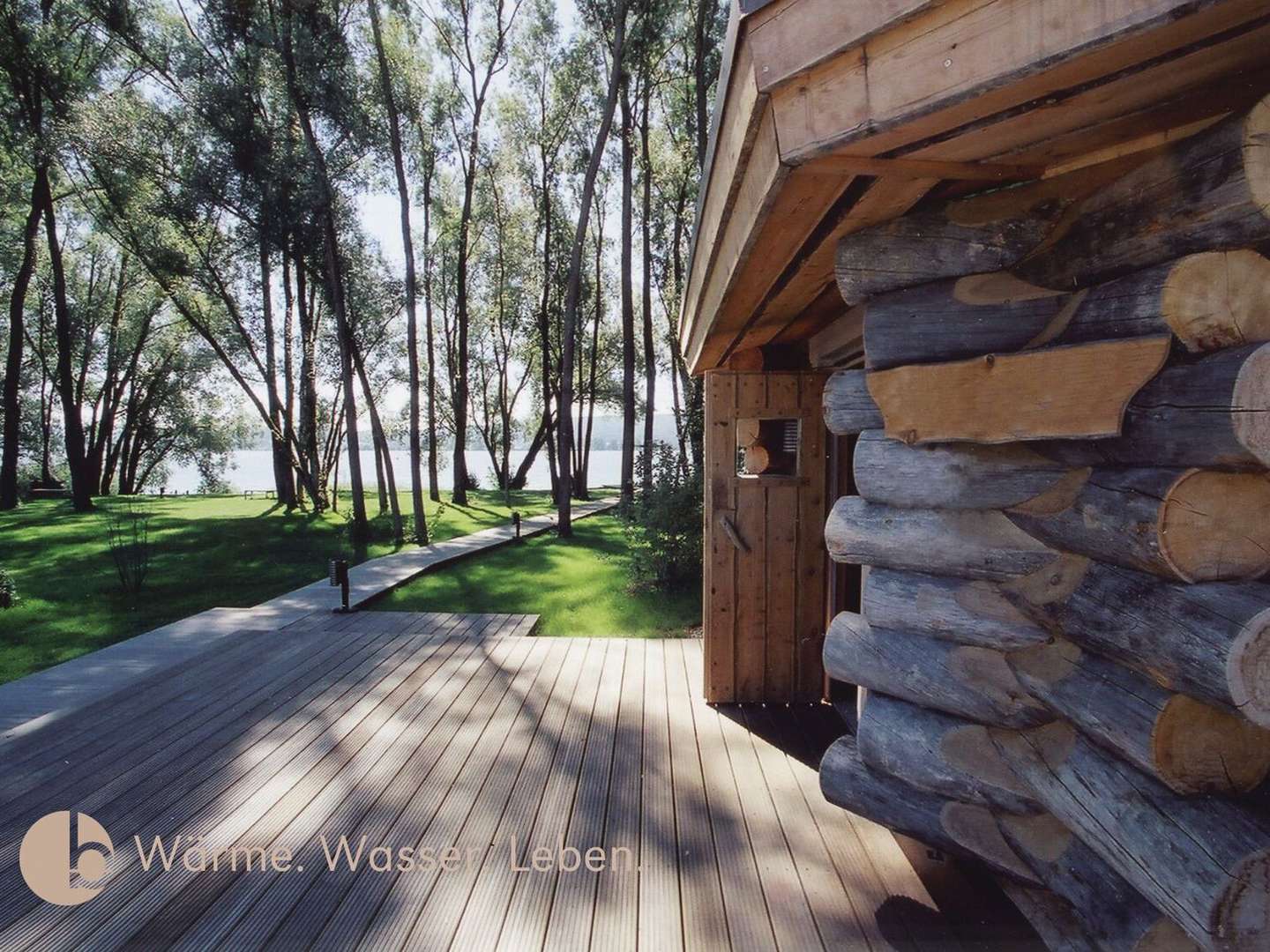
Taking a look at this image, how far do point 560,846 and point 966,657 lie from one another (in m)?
1.52

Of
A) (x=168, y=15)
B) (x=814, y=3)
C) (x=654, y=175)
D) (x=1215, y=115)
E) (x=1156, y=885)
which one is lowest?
(x=1156, y=885)

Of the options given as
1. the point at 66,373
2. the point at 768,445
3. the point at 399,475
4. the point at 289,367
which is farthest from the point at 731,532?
the point at 399,475

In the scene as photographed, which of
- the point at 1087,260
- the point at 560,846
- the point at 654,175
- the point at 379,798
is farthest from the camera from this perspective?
the point at 654,175

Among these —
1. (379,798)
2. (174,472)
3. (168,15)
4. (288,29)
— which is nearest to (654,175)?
(288,29)

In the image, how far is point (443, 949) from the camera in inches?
71.5

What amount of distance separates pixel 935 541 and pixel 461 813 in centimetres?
201

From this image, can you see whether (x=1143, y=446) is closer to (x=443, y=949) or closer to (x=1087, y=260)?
(x=1087, y=260)

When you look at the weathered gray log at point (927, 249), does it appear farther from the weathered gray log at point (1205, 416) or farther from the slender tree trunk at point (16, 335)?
the slender tree trunk at point (16, 335)

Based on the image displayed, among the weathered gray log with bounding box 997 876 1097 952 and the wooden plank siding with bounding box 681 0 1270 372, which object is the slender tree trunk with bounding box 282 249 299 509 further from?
the weathered gray log with bounding box 997 876 1097 952

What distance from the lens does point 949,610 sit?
1778 millimetres

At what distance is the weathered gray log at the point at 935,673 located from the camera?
5.43 ft

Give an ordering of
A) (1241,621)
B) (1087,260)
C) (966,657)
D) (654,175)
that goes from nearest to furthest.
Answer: (1241,621) < (1087,260) < (966,657) < (654,175)

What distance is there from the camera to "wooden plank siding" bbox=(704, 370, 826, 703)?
142 inches

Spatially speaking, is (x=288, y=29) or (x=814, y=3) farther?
(x=288, y=29)
